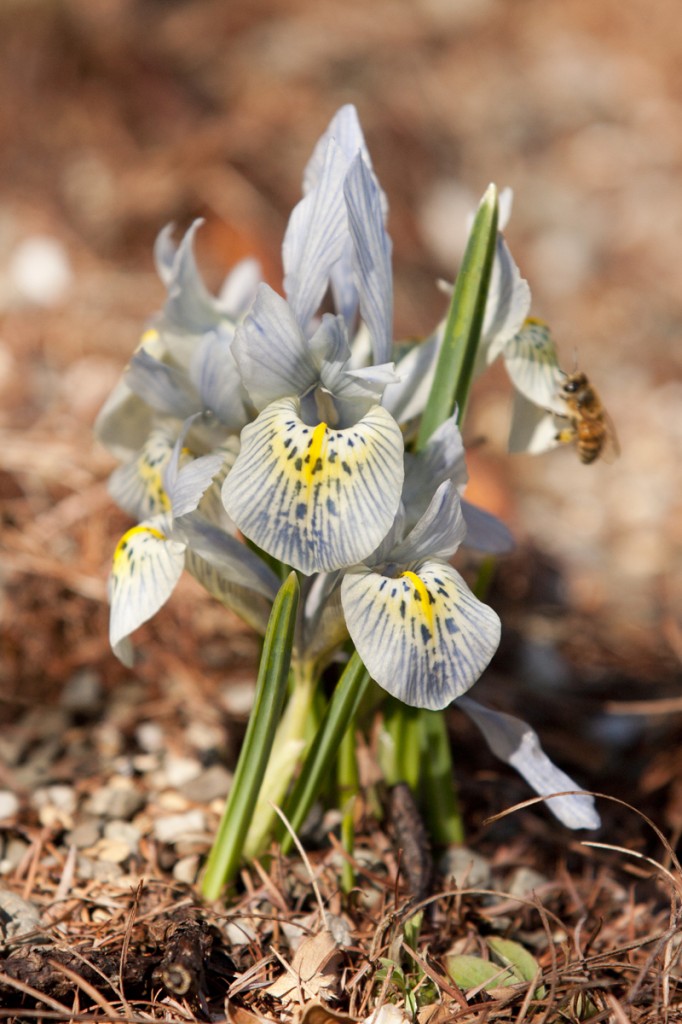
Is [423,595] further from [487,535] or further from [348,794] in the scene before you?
[348,794]

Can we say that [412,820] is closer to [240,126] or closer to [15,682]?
[15,682]

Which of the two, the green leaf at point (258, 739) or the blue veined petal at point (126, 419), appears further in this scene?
the blue veined petal at point (126, 419)

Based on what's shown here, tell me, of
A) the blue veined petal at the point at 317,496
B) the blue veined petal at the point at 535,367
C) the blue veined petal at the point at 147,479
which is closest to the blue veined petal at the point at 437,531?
the blue veined petal at the point at 317,496

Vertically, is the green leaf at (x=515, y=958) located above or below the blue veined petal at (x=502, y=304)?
below

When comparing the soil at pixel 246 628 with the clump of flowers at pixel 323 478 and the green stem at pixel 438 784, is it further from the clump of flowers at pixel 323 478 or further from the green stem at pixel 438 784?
A: the clump of flowers at pixel 323 478

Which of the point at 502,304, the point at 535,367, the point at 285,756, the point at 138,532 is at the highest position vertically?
the point at 502,304

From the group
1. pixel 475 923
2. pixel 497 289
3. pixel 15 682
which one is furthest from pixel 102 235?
pixel 475 923

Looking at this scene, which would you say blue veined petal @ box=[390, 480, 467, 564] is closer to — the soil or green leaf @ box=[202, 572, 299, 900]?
green leaf @ box=[202, 572, 299, 900]

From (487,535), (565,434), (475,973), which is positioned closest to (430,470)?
(487,535)
